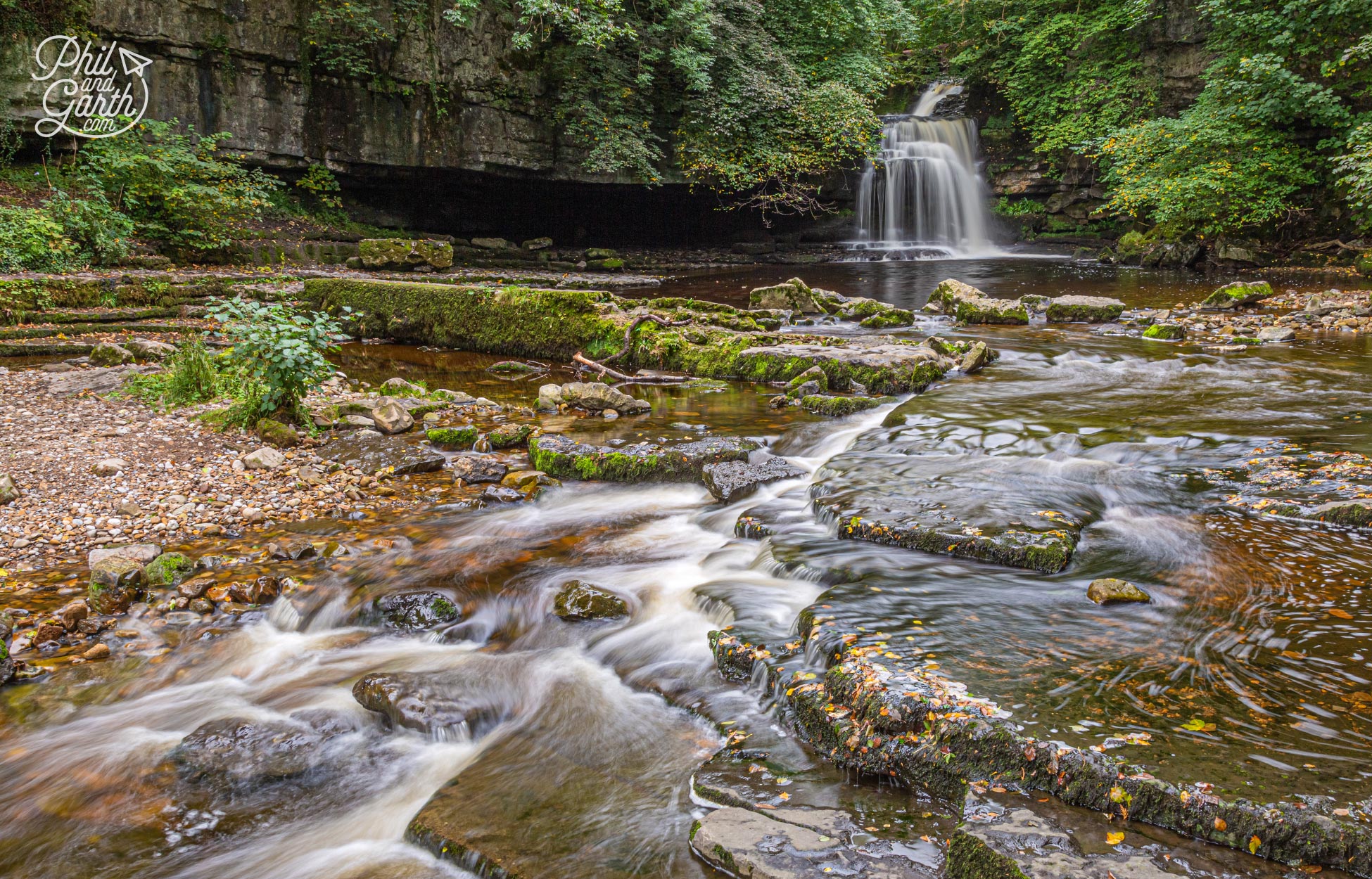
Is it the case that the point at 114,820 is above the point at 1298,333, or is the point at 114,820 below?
below

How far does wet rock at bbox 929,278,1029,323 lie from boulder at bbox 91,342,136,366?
11195 millimetres

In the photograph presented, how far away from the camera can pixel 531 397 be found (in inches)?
305

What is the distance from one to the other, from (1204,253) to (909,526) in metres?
19.0

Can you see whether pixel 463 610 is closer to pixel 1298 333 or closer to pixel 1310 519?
pixel 1310 519

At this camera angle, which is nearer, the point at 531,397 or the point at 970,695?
the point at 970,695

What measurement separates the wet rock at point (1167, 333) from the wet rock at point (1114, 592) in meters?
8.33

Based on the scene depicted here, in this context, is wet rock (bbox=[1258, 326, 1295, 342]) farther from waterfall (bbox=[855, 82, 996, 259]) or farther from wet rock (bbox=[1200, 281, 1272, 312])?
waterfall (bbox=[855, 82, 996, 259])

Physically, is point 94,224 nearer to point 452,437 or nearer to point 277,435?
point 277,435

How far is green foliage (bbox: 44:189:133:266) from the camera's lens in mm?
11930

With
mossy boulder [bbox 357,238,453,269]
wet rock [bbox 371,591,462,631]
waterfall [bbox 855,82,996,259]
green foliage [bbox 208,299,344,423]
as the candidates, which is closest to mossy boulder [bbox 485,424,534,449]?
green foliage [bbox 208,299,344,423]

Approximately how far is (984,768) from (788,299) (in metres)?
11.0

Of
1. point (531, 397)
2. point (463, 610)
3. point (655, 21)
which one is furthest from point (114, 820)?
point (655, 21)

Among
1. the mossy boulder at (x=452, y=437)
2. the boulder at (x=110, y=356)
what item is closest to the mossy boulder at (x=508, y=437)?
the mossy boulder at (x=452, y=437)

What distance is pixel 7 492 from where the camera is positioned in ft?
14.7
